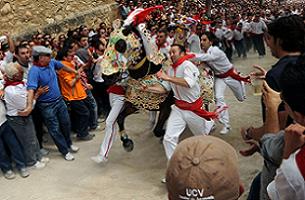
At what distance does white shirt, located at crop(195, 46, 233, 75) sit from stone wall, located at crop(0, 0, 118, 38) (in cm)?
558

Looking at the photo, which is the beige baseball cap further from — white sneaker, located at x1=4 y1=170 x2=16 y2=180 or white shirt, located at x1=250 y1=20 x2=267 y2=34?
white shirt, located at x1=250 y1=20 x2=267 y2=34

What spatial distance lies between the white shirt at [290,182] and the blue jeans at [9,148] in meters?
4.33

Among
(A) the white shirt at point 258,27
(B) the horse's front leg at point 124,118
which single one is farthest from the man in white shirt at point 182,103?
(A) the white shirt at point 258,27

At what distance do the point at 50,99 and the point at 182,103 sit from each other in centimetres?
183

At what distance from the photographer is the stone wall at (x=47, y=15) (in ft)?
36.4

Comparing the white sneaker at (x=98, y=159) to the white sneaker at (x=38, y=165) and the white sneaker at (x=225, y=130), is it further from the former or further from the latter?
the white sneaker at (x=225, y=130)

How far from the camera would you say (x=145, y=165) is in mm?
6129

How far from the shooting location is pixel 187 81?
203 inches

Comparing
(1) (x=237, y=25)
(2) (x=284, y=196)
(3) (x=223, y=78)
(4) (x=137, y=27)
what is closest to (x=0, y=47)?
(4) (x=137, y=27)

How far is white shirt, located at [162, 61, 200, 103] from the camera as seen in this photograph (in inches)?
205

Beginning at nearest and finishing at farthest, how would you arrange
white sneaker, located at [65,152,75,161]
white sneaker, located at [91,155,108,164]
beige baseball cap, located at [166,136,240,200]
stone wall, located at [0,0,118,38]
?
1. beige baseball cap, located at [166,136,240,200]
2. white sneaker, located at [91,155,108,164]
3. white sneaker, located at [65,152,75,161]
4. stone wall, located at [0,0,118,38]

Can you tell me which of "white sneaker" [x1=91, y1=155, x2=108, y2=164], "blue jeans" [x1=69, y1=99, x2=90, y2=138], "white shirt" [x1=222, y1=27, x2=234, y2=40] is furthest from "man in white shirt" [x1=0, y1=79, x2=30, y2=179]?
"white shirt" [x1=222, y1=27, x2=234, y2=40]

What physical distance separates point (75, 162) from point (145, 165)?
3.22 feet

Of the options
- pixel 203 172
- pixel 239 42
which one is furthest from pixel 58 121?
pixel 239 42
